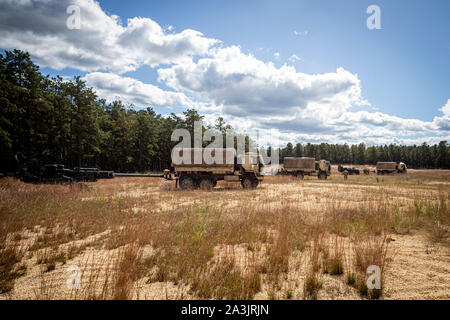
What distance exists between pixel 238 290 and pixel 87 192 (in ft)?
40.8

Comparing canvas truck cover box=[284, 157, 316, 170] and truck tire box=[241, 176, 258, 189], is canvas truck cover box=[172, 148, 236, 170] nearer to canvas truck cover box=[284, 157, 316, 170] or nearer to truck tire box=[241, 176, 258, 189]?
truck tire box=[241, 176, 258, 189]

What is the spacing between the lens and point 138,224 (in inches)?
245

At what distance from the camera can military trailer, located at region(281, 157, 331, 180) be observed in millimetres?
29250

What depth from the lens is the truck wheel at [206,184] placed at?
16.0m

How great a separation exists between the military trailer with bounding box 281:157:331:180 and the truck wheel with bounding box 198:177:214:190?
16.8 meters

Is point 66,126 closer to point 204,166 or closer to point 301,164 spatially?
point 204,166

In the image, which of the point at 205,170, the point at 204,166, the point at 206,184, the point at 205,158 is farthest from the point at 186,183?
the point at 205,158

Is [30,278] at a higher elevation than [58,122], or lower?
lower

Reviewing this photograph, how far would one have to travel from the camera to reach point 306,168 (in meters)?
29.5

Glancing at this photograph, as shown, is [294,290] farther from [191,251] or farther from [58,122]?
[58,122]

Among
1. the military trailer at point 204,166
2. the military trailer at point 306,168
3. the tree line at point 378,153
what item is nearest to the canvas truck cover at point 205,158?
the military trailer at point 204,166

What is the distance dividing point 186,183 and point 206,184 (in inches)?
58.2

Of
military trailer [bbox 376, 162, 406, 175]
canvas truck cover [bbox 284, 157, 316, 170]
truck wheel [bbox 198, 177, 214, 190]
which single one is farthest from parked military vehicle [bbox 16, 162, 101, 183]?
military trailer [bbox 376, 162, 406, 175]
